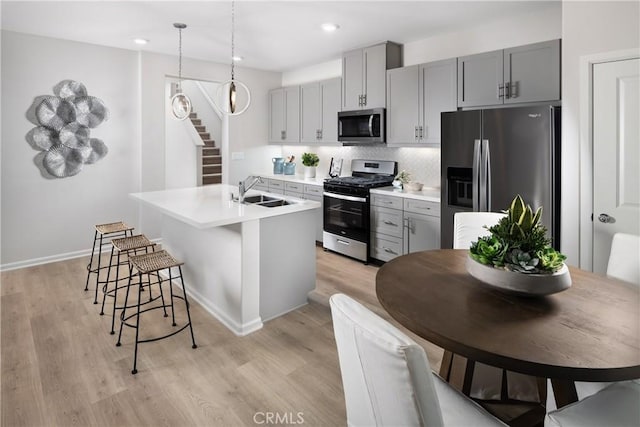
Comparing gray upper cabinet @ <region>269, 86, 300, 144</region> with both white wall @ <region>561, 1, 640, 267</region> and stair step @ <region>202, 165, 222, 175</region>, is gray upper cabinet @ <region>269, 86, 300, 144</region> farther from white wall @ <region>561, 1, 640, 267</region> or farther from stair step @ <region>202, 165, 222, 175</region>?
white wall @ <region>561, 1, 640, 267</region>

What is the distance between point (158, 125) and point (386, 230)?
127 inches

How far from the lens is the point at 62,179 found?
180 inches

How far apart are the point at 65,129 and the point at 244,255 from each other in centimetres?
312

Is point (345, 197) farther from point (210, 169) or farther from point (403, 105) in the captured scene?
point (210, 169)

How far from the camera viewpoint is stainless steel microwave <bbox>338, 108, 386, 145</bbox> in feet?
14.9

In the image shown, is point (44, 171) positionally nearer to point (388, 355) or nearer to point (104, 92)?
point (104, 92)

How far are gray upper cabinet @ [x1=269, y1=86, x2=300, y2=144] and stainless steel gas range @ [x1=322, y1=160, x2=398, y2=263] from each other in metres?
1.33

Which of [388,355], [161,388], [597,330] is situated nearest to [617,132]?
[597,330]

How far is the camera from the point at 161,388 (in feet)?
7.29

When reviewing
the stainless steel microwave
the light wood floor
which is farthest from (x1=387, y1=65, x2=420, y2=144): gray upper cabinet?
the light wood floor

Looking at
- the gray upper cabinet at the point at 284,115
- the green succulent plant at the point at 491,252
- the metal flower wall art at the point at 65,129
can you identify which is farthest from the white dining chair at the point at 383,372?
the gray upper cabinet at the point at 284,115

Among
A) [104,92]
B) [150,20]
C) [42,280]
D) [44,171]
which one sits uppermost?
[150,20]

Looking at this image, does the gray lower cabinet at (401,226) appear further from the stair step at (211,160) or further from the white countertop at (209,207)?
the stair step at (211,160)

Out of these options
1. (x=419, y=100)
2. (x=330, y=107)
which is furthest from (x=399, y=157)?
(x=330, y=107)
